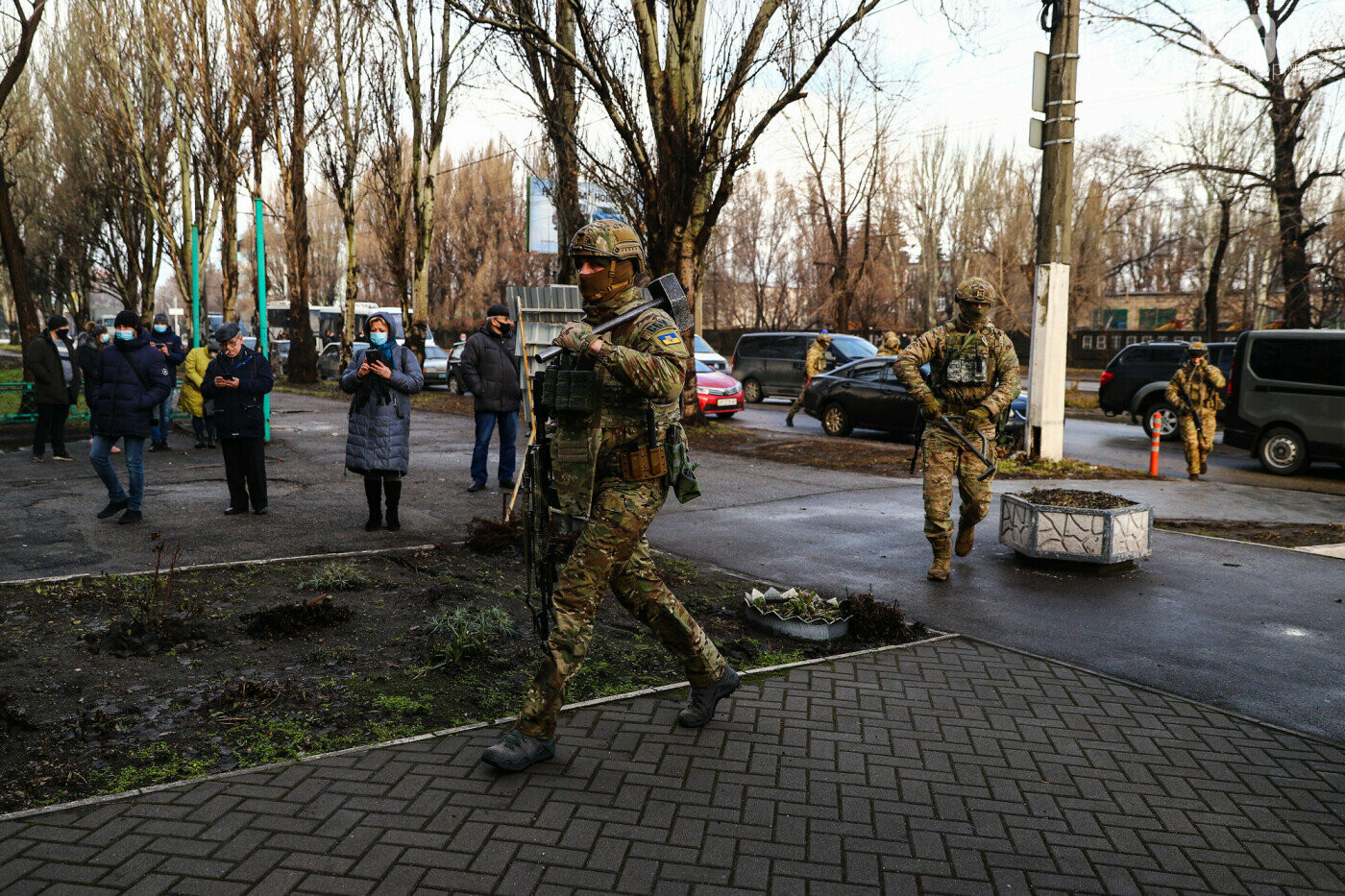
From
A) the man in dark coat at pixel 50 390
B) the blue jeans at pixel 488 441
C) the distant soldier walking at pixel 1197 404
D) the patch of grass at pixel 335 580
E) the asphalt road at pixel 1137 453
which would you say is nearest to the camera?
the patch of grass at pixel 335 580

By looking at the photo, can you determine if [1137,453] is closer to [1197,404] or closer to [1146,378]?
[1197,404]

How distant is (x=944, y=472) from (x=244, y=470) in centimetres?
613

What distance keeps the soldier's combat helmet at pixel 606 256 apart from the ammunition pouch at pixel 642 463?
0.63 metres

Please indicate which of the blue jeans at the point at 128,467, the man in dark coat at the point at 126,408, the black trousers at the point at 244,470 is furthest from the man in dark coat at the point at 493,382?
the blue jeans at the point at 128,467

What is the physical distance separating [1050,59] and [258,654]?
11.5 meters

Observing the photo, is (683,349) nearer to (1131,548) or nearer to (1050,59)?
(1131,548)

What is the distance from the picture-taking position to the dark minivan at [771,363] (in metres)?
26.2

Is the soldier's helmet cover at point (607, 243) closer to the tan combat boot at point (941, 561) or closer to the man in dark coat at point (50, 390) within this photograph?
the tan combat boot at point (941, 561)

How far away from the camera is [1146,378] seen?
68.4ft

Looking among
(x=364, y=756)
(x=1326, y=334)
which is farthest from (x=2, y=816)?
(x=1326, y=334)

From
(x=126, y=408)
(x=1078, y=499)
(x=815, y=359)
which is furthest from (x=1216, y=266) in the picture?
(x=126, y=408)

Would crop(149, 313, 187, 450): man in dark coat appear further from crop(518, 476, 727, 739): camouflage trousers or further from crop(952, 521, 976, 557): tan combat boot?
crop(518, 476, 727, 739): camouflage trousers

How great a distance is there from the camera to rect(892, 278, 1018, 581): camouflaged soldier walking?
6.92m

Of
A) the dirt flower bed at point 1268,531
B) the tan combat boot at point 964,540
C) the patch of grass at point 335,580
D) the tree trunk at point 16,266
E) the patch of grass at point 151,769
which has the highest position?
the tree trunk at point 16,266
